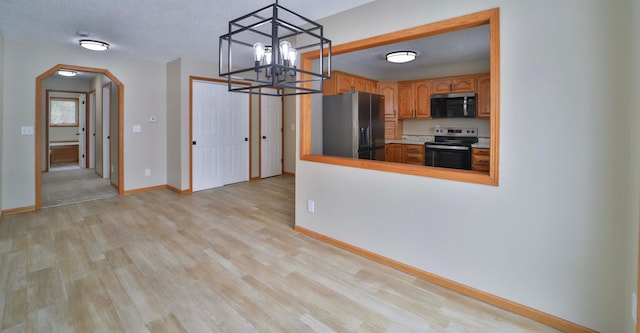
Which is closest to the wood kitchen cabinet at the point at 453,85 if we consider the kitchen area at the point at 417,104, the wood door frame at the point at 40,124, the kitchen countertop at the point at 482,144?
the kitchen area at the point at 417,104

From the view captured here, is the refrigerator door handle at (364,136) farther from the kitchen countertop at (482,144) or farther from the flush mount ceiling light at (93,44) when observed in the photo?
the flush mount ceiling light at (93,44)

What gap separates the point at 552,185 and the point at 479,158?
3.03m

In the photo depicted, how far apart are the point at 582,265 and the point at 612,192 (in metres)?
0.46

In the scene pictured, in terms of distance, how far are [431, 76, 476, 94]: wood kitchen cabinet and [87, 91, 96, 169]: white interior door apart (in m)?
8.01

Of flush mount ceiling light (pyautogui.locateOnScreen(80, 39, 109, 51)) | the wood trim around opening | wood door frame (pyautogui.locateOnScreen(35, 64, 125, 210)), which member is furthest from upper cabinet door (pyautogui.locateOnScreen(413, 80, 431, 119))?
wood door frame (pyautogui.locateOnScreen(35, 64, 125, 210))

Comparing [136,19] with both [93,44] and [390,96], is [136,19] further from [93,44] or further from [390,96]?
[390,96]

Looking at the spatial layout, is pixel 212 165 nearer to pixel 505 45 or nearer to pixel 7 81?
pixel 7 81

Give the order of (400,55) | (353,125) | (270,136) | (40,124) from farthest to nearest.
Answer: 1. (270,136)
2. (353,125)
3. (40,124)
4. (400,55)

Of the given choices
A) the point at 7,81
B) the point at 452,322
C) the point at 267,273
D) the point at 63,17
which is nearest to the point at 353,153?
the point at 267,273

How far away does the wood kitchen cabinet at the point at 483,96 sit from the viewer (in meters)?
4.96

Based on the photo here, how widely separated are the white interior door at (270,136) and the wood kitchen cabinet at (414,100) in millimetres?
2835

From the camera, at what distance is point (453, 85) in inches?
208

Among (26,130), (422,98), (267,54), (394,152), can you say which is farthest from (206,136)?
(267,54)

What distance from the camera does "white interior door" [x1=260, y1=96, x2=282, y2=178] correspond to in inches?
270
